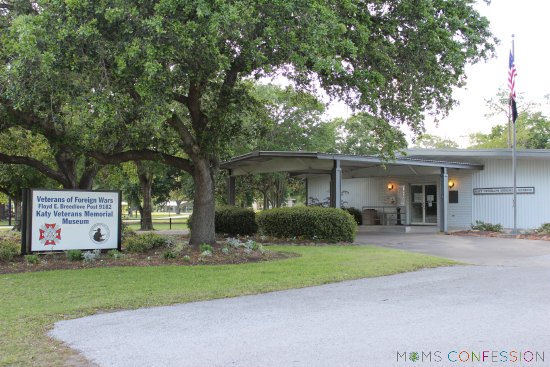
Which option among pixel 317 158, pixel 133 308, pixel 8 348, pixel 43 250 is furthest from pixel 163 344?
pixel 317 158

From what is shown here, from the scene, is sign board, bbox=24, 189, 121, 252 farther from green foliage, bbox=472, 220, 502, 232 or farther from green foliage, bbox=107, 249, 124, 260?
green foliage, bbox=472, 220, 502, 232

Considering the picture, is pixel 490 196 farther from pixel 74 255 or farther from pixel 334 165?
pixel 74 255

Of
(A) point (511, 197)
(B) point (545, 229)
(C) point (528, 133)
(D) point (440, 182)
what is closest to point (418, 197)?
(D) point (440, 182)

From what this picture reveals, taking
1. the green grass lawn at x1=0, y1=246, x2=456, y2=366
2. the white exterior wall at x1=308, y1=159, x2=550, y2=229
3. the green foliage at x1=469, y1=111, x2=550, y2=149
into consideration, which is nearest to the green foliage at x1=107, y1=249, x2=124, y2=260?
the green grass lawn at x1=0, y1=246, x2=456, y2=366

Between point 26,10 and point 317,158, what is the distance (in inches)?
423

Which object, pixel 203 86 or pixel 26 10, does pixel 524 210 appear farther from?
pixel 26 10

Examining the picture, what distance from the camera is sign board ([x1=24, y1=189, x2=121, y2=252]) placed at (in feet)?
42.1

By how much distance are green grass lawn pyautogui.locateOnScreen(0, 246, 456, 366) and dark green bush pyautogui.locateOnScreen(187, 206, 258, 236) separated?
289 inches

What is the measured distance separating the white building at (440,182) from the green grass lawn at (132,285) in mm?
7803

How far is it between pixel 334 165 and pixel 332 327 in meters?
14.2

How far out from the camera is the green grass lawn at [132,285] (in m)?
5.85

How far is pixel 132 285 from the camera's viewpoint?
9.31 meters

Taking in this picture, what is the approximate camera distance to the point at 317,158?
1934 centimetres

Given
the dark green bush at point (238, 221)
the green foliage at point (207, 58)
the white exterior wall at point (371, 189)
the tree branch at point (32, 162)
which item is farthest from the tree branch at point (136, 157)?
the white exterior wall at point (371, 189)
